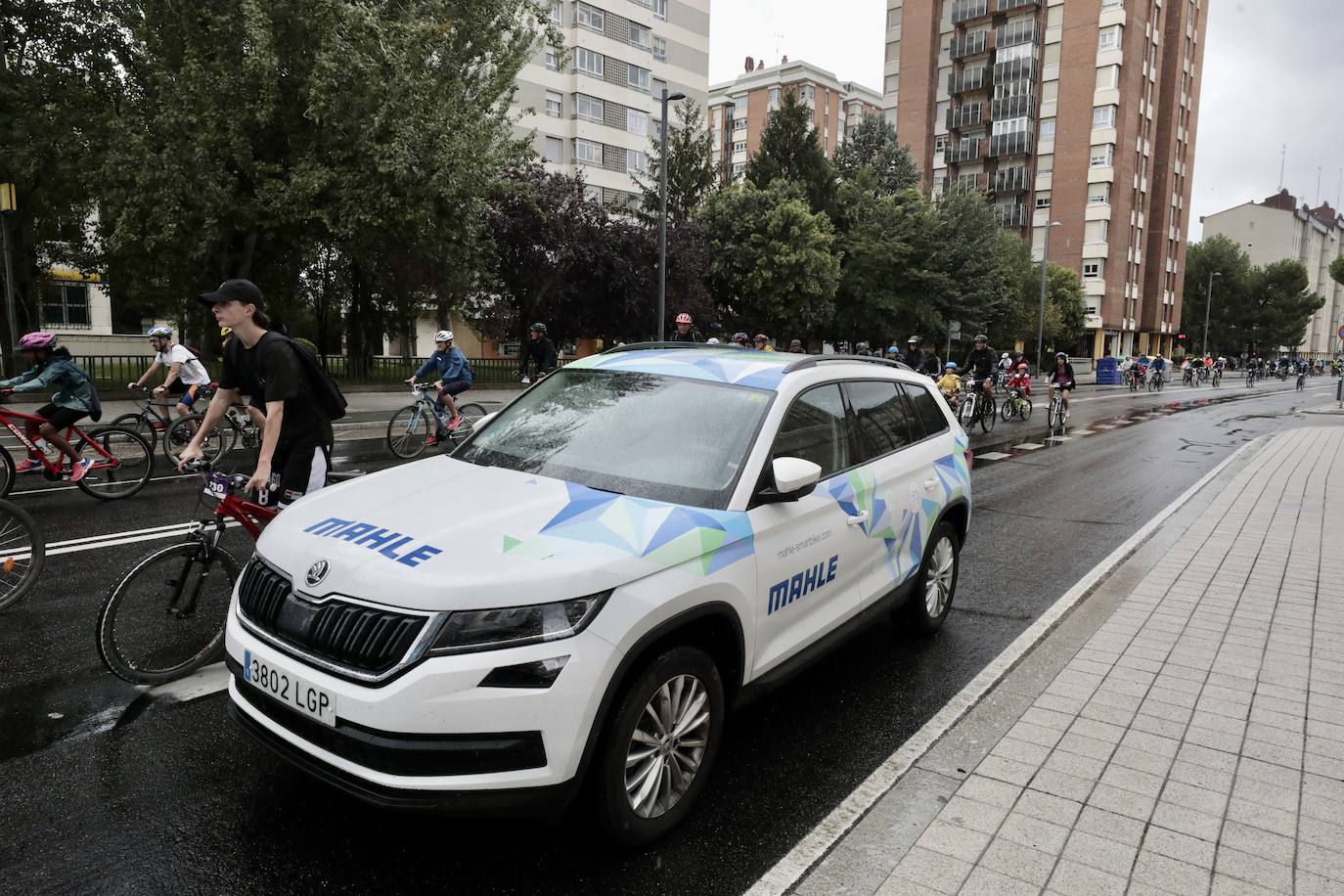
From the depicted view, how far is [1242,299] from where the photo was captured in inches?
3359

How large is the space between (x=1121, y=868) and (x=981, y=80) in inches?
2939

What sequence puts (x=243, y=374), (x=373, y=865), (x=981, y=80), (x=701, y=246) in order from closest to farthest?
(x=373, y=865) → (x=243, y=374) → (x=701, y=246) → (x=981, y=80)

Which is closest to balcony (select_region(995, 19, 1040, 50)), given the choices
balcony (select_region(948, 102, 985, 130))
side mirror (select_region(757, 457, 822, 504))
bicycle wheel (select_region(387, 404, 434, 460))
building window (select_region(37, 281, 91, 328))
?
balcony (select_region(948, 102, 985, 130))

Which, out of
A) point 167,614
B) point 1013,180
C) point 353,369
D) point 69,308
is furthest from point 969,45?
point 167,614

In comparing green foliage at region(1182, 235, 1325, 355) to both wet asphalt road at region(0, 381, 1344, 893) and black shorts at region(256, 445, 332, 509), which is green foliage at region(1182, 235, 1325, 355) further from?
black shorts at region(256, 445, 332, 509)

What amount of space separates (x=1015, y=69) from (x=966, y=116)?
472 cm

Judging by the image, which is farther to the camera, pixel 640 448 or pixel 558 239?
pixel 558 239

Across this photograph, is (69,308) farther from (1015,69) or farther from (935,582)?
(1015,69)

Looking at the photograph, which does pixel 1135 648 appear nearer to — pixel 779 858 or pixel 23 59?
pixel 779 858

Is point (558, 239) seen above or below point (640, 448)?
above

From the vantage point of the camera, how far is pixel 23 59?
63.2 feet

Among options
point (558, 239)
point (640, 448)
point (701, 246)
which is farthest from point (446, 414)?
point (701, 246)

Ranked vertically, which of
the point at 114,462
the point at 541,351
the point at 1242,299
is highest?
the point at 1242,299

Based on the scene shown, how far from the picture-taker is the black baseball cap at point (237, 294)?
4270 mm
